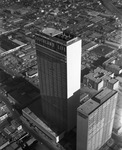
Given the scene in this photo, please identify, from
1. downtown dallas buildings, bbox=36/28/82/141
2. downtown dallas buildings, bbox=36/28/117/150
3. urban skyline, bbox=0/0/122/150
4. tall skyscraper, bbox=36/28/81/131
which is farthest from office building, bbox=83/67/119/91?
tall skyscraper, bbox=36/28/81/131

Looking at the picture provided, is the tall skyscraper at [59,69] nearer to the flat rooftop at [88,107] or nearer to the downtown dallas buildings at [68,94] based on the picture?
the downtown dallas buildings at [68,94]

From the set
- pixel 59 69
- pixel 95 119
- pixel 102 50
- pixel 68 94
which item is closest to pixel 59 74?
pixel 59 69

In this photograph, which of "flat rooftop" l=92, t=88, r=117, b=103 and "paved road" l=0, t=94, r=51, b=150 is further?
"paved road" l=0, t=94, r=51, b=150

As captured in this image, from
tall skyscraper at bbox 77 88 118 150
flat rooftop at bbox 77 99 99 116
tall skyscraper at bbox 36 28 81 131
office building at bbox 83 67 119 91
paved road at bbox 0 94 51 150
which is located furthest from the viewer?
office building at bbox 83 67 119 91

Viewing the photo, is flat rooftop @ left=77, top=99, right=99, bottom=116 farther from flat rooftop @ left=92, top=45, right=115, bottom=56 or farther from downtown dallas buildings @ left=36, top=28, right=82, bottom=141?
flat rooftop @ left=92, top=45, right=115, bottom=56

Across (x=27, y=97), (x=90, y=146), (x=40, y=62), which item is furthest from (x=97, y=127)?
(x=27, y=97)

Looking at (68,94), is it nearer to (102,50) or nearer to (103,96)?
(103,96)

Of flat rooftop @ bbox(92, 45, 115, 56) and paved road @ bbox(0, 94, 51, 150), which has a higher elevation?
flat rooftop @ bbox(92, 45, 115, 56)
